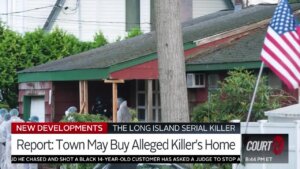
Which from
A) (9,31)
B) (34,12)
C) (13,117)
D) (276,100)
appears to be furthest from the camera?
(34,12)

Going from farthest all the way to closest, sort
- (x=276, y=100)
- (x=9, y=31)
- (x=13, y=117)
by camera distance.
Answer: (x=9, y=31)
(x=13, y=117)
(x=276, y=100)

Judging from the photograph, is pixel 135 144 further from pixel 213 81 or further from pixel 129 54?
pixel 129 54

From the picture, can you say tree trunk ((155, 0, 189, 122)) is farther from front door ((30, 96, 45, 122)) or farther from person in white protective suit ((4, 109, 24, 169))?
front door ((30, 96, 45, 122))

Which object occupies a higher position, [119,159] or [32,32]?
[32,32]

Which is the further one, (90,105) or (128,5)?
(128,5)

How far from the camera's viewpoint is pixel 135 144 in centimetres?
1347

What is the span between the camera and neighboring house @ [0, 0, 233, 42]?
35.7 metres

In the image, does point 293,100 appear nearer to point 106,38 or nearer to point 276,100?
point 276,100

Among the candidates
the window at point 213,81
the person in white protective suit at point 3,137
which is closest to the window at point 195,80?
the window at point 213,81

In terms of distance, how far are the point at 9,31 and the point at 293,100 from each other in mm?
14023

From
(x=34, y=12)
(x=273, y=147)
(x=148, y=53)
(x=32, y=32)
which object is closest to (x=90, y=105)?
(x=148, y=53)

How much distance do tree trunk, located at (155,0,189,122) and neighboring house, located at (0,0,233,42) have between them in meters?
19.5

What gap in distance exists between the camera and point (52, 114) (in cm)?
2677

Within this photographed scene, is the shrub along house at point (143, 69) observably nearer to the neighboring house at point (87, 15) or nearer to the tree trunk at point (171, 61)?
the tree trunk at point (171, 61)
